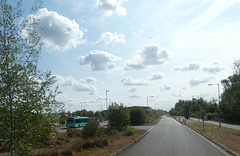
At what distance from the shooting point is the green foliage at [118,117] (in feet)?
87.0

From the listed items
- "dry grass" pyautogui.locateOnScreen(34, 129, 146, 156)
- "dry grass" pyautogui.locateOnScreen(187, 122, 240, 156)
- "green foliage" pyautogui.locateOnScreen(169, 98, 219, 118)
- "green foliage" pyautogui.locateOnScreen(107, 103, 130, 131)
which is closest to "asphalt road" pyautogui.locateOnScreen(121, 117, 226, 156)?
"dry grass" pyautogui.locateOnScreen(187, 122, 240, 156)

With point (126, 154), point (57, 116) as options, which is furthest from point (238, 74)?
point (57, 116)

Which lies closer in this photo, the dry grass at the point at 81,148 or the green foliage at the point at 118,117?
the dry grass at the point at 81,148

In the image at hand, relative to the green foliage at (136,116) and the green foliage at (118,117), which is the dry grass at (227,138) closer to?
the green foliage at (118,117)

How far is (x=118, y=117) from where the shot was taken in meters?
26.5

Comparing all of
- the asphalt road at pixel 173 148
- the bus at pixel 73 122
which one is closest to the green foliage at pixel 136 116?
the bus at pixel 73 122

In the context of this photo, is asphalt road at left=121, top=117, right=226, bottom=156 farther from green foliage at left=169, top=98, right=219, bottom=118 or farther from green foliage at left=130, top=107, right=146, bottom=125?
green foliage at left=169, top=98, right=219, bottom=118

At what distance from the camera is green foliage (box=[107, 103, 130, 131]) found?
26531 mm

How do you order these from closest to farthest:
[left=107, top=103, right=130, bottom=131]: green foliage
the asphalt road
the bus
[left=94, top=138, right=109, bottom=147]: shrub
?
the asphalt road → [left=94, top=138, right=109, bottom=147]: shrub → [left=107, top=103, right=130, bottom=131]: green foliage → the bus

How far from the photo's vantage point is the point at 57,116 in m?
8.02

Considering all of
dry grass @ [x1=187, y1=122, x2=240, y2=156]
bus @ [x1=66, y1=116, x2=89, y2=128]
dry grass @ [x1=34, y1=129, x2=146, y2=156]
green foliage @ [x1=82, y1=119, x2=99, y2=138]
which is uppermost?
green foliage @ [x1=82, y1=119, x2=99, y2=138]

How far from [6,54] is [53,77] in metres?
1.66

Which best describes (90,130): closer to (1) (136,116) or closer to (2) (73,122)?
(2) (73,122)

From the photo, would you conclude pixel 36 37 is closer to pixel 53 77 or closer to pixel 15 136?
pixel 53 77
